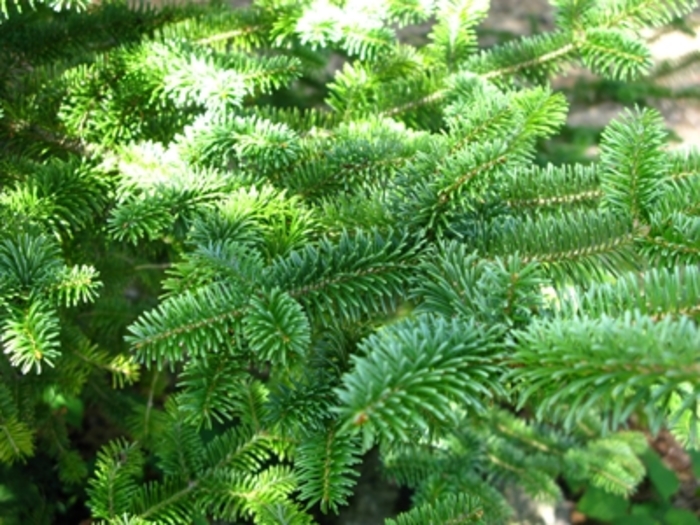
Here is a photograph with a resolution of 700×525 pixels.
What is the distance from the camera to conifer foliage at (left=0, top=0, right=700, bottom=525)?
30.9 inches

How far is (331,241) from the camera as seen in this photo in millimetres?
1119

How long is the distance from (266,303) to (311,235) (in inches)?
9.6

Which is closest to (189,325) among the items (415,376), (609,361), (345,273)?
(345,273)

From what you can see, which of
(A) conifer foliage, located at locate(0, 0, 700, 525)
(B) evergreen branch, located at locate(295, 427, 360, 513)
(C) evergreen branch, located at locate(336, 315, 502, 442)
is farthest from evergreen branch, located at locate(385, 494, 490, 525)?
(C) evergreen branch, located at locate(336, 315, 502, 442)

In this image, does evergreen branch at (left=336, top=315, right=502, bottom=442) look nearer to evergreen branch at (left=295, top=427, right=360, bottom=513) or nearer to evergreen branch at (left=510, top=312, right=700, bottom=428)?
evergreen branch at (left=510, top=312, right=700, bottom=428)

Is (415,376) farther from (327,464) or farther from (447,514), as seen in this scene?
(447,514)

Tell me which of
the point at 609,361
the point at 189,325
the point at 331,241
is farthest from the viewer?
the point at 331,241

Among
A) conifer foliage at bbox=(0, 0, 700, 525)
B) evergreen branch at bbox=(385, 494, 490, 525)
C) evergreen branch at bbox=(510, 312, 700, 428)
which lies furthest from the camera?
evergreen branch at bbox=(385, 494, 490, 525)

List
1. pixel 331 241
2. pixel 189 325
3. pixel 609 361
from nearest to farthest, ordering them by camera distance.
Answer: pixel 609 361
pixel 189 325
pixel 331 241

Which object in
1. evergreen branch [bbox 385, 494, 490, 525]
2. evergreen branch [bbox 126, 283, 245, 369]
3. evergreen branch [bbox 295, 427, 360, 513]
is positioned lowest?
evergreen branch [bbox 385, 494, 490, 525]

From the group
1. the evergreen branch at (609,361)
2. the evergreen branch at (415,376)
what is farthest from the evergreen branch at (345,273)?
the evergreen branch at (609,361)

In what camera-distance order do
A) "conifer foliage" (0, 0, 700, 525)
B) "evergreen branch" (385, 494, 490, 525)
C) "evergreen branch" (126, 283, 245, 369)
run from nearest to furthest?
"conifer foliage" (0, 0, 700, 525), "evergreen branch" (126, 283, 245, 369), "evergreen branch" (385, 494, 490, 525)

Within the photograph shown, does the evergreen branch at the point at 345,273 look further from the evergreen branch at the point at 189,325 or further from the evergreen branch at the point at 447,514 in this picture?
the evergreen branch at the point at 447,514

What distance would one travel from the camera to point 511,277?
0.84 m
